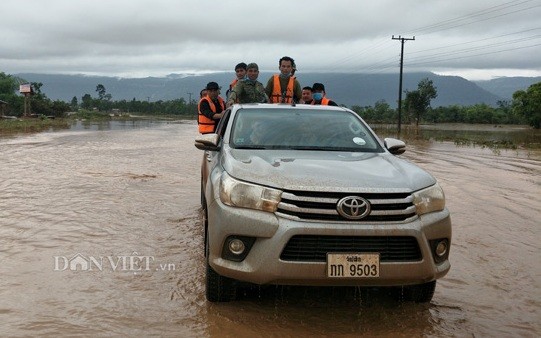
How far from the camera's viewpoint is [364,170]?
4.23 metres

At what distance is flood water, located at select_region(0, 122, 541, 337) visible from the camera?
13.3 feet

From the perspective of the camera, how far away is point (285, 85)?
353 inches

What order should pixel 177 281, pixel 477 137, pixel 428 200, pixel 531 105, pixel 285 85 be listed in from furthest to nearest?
pixel 531 105 < pixel 477 137 < pixel 285 85 < pixel 177 281 < pixel 428 200

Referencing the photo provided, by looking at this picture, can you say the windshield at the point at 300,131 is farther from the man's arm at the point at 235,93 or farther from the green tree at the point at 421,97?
the green tree at the point at 421,97

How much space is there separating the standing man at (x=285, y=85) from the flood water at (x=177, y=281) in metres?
2.31

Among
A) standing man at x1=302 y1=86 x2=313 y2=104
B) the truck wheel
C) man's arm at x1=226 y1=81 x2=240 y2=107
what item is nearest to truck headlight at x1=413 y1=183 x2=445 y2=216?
the truck wheel

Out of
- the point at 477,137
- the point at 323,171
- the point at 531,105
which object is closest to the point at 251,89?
the point at 323,171

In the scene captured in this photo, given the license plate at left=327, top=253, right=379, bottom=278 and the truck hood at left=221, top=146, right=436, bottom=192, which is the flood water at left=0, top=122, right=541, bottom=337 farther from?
the truck hood at left=221, top=146, right=436, bottom=192

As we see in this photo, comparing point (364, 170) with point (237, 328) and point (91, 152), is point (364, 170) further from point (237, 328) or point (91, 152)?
point (91, 152)

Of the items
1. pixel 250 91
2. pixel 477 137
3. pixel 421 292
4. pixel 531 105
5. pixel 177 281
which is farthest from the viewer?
pixel 531 105

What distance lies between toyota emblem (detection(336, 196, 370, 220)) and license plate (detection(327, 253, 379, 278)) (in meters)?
0.27

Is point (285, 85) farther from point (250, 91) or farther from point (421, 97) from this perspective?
point (421, 97)

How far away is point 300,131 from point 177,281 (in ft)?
6.13

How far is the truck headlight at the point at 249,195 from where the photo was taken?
3857 millimetres
